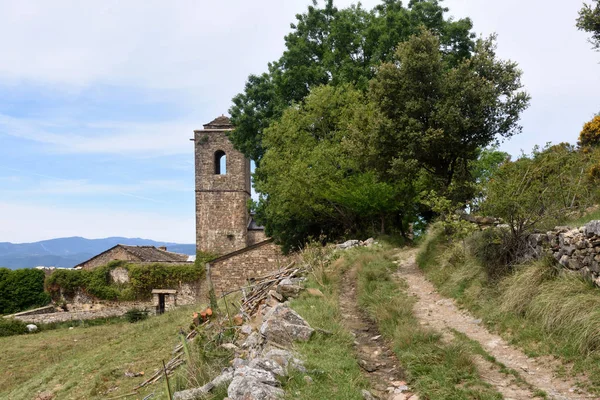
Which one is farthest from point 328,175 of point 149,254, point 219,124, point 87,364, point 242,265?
point 149,254

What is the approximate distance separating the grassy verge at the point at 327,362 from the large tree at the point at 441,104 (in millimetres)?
5577

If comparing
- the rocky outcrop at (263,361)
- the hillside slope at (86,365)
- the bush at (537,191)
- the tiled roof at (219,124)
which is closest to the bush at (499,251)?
A: the bush at (537,191)

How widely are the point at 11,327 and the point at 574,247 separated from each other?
27.5 m

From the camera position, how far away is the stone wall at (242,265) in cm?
2703

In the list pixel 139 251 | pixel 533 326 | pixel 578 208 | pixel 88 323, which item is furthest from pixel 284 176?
pixel 139 251

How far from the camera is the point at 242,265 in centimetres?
2722

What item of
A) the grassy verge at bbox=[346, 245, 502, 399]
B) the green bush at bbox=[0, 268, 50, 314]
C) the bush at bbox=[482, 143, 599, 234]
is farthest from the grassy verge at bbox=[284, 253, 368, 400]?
the green bush at bbox=[0, 268, 50, 314]

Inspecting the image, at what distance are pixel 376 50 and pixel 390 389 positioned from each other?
17712 millimetres

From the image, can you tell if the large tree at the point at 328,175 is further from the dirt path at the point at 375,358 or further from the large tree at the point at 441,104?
the dirt path at the point at 375,358

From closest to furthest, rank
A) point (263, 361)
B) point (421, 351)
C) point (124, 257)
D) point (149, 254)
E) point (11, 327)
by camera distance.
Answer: point (263, 361), point (421, 351), point (11, 327), point (124, 257), point (149, 254)

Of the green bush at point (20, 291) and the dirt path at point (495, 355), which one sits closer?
the dirt path at point (495, 355)

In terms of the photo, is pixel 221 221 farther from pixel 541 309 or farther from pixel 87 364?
pixel 541 309

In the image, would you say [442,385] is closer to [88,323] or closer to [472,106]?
[472,106]

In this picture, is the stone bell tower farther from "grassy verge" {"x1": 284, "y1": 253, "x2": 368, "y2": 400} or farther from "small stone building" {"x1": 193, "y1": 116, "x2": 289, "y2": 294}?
"grassy verge" {"x1": 284, "y1": 253, "x2": 368, "y2": 400}
